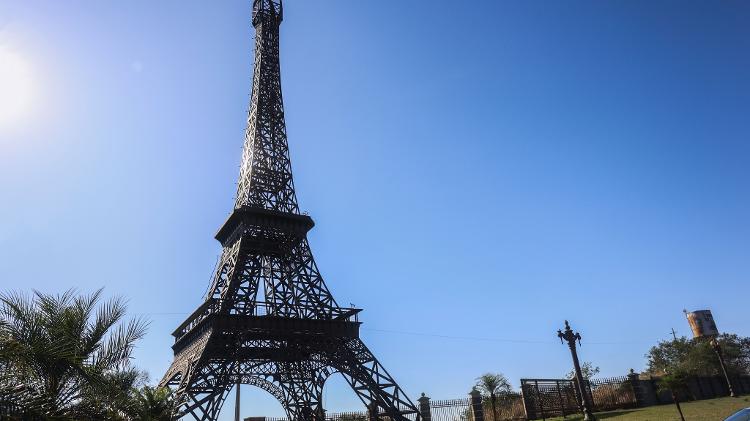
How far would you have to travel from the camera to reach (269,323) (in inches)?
1484

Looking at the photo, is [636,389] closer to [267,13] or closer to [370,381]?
[370,381]

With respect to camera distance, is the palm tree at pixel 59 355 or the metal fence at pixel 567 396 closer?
the palm tree at pixel 59 355

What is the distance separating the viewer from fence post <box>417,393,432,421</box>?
35156 mm

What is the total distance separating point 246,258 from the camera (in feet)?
143

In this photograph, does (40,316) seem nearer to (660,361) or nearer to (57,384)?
(57,384)

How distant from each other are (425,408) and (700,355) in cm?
6562

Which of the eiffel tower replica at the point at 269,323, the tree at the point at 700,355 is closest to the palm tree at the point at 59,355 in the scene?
the eiffel tower replica at the point at 269,323

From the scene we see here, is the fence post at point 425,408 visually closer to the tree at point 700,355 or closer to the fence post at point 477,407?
the fence post at point 477,407

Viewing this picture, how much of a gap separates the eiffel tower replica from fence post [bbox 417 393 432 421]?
1.82ft

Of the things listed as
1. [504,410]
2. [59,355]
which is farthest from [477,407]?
[59,355]

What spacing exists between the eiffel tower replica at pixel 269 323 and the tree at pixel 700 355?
201 ft

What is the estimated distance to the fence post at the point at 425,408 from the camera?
35.2 metres

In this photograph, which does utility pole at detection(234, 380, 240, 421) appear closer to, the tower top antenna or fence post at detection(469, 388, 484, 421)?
fence post at detection(469, 388, 484, 421)

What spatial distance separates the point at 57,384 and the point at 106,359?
113cm
